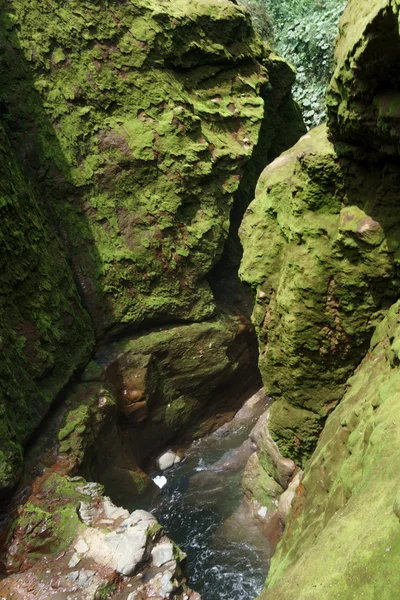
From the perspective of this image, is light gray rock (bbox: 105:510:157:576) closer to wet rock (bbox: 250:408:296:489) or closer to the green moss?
the green moss

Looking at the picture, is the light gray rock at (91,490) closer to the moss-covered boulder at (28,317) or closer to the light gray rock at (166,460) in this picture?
the moss-covered boulder at (28,317)

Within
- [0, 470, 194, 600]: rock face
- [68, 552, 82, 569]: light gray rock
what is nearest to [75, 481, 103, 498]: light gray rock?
[0, 470, 194, 600]: rock face

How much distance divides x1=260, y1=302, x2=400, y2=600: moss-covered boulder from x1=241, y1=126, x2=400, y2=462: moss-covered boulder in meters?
0.25

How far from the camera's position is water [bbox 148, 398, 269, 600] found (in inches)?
233

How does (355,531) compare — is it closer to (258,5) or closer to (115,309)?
(115,309)

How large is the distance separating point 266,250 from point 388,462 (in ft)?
8.38

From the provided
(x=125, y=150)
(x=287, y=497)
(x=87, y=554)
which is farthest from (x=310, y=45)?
(x=87, y=554)

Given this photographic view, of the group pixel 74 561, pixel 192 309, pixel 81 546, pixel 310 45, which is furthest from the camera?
pixel 310 45

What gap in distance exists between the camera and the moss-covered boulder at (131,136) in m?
7.67

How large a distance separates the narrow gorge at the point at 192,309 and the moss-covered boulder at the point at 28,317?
0.03m

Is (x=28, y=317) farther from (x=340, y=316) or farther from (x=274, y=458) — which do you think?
(x=340, y=316)

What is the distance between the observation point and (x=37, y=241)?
6.87 meters

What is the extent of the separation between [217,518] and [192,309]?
3253 mm

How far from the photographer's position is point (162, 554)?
497 cm
